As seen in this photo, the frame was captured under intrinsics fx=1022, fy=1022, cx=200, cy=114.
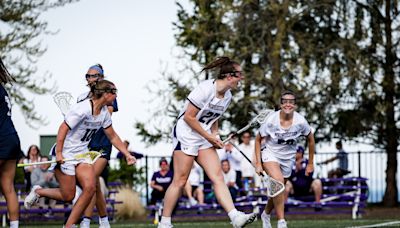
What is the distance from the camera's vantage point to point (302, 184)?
72.7ft

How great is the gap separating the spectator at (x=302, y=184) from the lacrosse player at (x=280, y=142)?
7753 mm

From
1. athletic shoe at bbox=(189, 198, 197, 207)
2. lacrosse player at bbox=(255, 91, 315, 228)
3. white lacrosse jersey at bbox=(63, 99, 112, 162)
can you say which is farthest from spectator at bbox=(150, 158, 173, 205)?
white lacrosse jersey at bbox=(63, 99, 112, 162)

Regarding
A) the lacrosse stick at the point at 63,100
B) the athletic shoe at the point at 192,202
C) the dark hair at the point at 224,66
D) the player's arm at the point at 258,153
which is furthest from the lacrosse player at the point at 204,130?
the athletic shoe at the point at 192,202

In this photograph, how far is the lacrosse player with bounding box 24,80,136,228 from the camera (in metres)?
11.1

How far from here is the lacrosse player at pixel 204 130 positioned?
1109 centimetres

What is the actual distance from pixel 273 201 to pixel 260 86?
607 inches

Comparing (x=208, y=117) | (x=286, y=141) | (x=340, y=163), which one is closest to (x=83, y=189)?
(x=208, y=117)

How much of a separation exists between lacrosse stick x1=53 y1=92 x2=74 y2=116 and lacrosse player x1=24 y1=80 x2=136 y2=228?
138cm

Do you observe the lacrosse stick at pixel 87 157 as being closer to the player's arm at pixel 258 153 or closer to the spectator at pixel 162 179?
the player's arm at pixel 258 153

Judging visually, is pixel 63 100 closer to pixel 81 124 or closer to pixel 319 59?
pixel 81 124

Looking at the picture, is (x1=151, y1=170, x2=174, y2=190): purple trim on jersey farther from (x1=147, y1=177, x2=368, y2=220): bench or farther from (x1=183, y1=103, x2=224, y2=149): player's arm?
(x1=183, y1=103, x2=224, y2=149): player's arm

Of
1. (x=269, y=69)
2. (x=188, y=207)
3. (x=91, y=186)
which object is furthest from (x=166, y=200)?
(x=269, y=69)

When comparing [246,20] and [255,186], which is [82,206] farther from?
[246,20]

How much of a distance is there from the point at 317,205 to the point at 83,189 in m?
11.6
